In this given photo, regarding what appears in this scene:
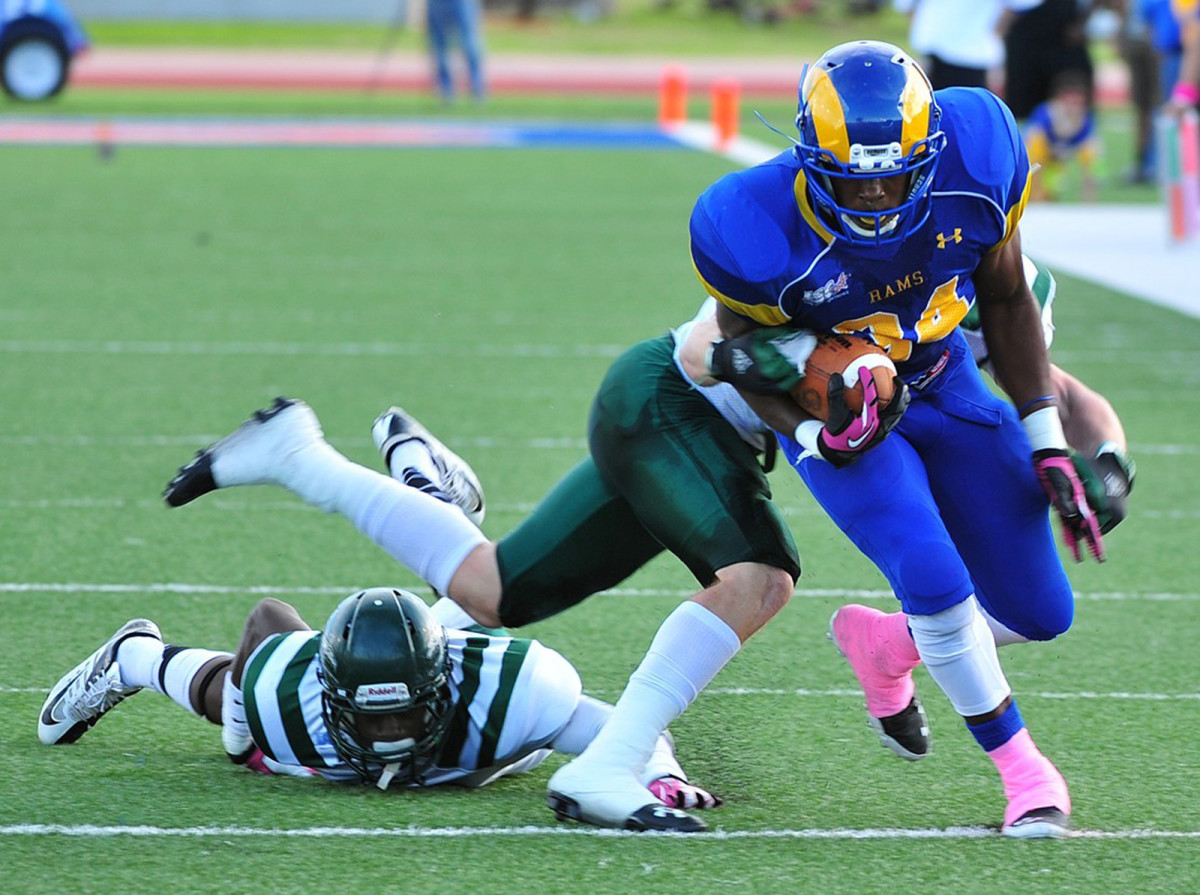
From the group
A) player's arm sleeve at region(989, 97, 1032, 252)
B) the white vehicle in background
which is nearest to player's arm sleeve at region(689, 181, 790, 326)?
player's arm sleeve at region(989, 97, 1032, 252)

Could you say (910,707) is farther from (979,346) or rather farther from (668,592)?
(668,592)

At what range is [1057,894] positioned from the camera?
2998 mm

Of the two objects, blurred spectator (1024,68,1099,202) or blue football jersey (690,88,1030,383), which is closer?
blue football jersey (690,88,1030,383)

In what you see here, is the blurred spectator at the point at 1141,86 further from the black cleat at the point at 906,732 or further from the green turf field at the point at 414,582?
the black cleat at the point at 906,732

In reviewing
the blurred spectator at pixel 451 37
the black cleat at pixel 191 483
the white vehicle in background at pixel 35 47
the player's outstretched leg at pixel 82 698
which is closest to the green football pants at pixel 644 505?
the black cleat at pixel 191 483

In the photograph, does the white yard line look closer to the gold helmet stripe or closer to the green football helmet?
the green football helmet

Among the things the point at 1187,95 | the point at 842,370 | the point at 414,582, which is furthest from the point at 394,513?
the point at 1187,95

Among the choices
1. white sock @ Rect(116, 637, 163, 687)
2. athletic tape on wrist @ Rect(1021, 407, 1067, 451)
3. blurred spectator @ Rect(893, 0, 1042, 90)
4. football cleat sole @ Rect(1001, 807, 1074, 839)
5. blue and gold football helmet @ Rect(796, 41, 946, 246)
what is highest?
blue and gold football helmet @ Rect(796, 41, 946, 246)

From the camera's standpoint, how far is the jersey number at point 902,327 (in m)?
3.41

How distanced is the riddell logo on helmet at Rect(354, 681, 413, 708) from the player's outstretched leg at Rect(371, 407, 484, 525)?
847 millimetres

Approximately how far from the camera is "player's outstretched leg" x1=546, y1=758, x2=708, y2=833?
10.8ft

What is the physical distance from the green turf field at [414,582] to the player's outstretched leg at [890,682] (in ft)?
0.31

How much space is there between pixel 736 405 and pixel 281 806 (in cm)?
118

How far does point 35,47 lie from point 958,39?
1231cm
